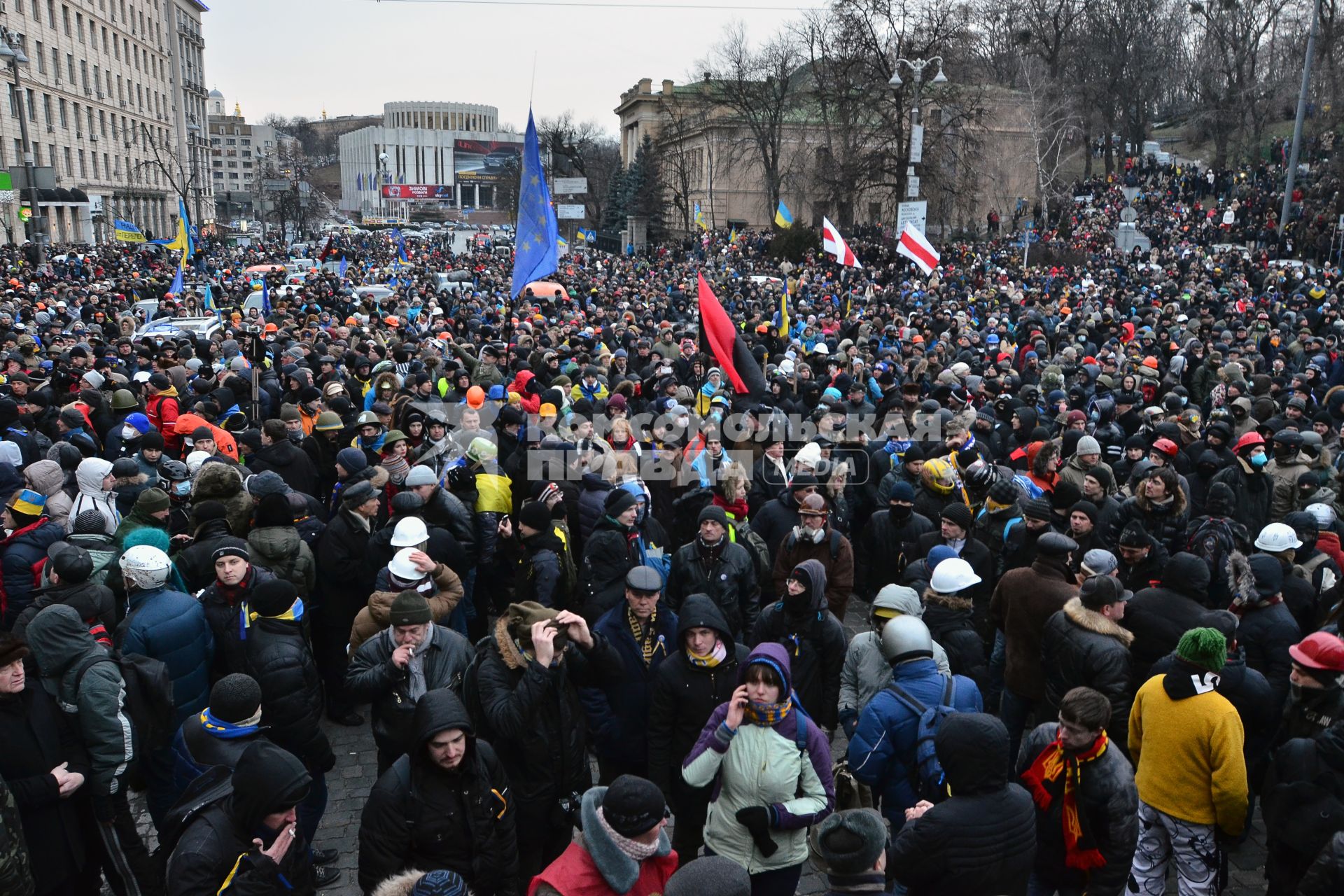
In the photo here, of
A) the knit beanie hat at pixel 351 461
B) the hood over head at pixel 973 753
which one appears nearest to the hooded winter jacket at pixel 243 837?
the hood over head at pixel 973 753

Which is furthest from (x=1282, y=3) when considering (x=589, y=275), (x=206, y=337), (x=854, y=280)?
(x=206, y=337)

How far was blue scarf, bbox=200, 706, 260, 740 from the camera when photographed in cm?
368

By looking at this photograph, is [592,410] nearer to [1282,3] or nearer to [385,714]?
[385,714]

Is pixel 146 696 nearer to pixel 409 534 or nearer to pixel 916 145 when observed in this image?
pixel 409 534

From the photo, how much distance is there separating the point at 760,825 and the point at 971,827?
73 cm

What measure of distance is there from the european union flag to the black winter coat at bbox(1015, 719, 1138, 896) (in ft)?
28.7

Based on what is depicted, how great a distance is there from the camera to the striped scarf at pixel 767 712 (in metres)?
3.51

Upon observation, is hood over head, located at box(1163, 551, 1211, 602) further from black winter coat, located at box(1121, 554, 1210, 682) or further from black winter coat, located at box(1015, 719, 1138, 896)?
black winter coat, located at box(1015, 719, 1138, 896)

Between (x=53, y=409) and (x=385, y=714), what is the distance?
265 inches

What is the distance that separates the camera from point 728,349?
9836 mm

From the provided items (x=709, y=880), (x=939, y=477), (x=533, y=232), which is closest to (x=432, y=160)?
(x=533, y=232)

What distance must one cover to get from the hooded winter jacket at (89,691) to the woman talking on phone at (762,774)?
2388mm

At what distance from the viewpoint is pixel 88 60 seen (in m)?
59.4

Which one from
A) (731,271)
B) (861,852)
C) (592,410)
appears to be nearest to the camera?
(861,852)
